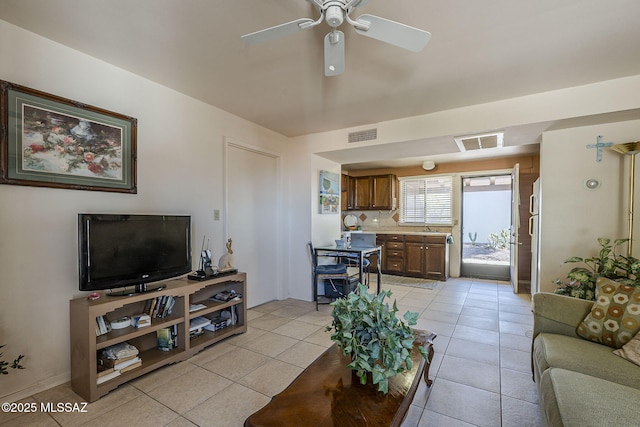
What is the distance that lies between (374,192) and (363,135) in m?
2.86

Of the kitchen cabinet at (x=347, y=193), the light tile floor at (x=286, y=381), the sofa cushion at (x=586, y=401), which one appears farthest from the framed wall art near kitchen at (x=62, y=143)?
the kitchen cabinet at (x=347, y=193)

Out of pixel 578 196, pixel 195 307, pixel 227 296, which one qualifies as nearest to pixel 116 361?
pixel 195 307

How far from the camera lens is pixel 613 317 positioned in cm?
174

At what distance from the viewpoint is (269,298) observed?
4160mm

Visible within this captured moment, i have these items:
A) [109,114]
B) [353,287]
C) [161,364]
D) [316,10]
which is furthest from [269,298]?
[316,10]

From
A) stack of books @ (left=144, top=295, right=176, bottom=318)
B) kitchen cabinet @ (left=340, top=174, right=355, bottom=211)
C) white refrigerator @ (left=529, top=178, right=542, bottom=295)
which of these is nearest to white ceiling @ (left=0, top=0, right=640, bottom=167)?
white refrigerator @ (left=529, top=178, right=542, bottom=295)

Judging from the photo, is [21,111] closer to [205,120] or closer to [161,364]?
[205,120]

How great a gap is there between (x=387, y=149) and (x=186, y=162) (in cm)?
254

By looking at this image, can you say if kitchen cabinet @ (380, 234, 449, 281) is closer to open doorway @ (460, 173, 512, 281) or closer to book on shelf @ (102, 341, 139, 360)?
open doorway @ (460, 173, 512, 281)

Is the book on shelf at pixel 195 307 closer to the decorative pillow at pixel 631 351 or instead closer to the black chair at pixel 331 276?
the black chair at pixel 331 276

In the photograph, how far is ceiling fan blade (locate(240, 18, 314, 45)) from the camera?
4.89 feet

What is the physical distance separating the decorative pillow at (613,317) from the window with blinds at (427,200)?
164 inches

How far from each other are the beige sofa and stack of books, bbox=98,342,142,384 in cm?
265

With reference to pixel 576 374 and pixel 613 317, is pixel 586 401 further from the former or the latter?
pixel 613 317
